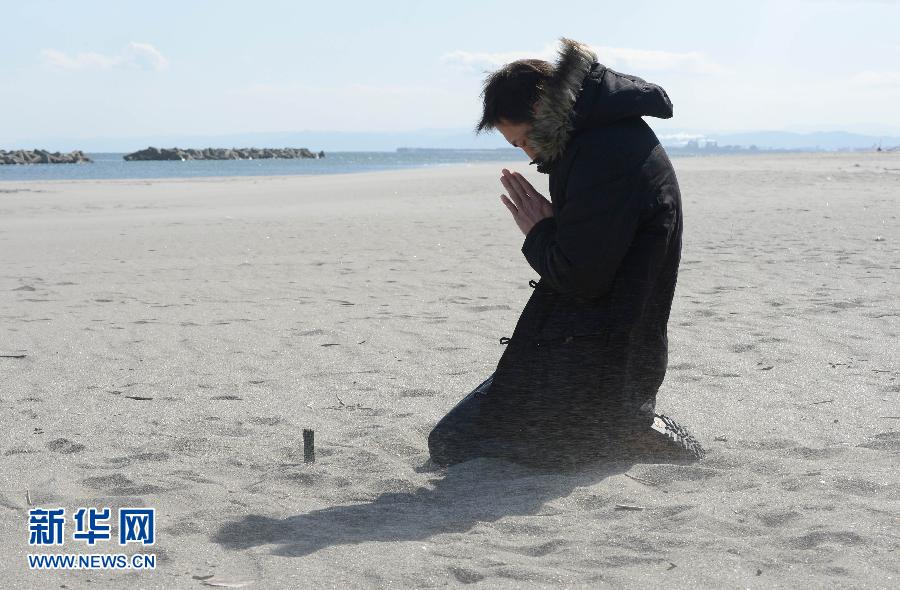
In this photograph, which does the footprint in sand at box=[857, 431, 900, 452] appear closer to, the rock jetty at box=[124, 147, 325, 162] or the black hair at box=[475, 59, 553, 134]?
the black hair at box=[475, 59, 553, 134]

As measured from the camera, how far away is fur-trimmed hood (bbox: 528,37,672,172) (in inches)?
132

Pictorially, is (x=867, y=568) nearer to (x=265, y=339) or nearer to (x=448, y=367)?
(x=448, y=367)

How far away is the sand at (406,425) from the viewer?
2908mm

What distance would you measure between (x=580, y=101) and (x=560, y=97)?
10 centimetres

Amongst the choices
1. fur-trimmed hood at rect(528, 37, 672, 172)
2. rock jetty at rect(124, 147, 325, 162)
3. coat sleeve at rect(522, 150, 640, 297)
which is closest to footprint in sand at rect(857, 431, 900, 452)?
coat sleeve at rect(522, 150, 640, 297)

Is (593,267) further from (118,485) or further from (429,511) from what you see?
(118,485)

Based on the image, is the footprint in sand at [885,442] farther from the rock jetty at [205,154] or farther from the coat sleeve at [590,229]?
the rock jetty at [205,154]

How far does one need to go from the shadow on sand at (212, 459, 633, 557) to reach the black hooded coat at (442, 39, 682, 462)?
0.57 ft

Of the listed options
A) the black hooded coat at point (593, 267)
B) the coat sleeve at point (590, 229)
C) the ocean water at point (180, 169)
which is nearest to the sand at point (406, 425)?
the black hooded coat at point (593, 267)

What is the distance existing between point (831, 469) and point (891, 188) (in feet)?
53.5

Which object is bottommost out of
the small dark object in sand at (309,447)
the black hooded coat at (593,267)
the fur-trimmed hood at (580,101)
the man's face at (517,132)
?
the small dark object in sand at (309,447)

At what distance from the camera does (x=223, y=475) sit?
12.4ft

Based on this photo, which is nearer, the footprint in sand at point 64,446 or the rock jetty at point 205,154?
the footprint in sand at point 64,446

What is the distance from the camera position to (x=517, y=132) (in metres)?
3.45
